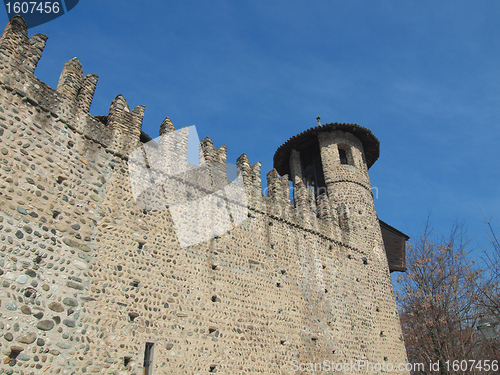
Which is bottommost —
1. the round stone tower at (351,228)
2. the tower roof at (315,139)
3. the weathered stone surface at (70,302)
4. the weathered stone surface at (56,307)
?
Answer: the weathered stone surface at (56,307)

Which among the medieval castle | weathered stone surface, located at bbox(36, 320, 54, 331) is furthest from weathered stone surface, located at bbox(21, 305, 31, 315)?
weathered stone surface, located at bbox(36, 320, 54, 331)

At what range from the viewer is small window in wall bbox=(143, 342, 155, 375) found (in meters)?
5.78

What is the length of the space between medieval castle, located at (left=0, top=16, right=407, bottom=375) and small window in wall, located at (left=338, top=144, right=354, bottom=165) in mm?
3698

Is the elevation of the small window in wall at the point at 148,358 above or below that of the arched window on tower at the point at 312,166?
below

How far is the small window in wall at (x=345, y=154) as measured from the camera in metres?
13.4

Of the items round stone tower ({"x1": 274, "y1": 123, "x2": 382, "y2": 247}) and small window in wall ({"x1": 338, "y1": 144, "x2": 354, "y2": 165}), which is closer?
round stone tower ({"x1": 274, "y1": 123, "x2": 382, "y2": 247})

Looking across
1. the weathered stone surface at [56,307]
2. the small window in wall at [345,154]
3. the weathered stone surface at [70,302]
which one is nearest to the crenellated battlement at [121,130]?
the small window in wall at [345,154]

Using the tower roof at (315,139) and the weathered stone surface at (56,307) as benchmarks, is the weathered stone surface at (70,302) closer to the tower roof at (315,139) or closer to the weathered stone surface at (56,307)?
the weathered stone surface at (56,307)

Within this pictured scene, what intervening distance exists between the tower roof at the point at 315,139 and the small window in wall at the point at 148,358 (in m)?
9.87

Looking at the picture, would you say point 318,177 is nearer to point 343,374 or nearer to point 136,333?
point 343,374

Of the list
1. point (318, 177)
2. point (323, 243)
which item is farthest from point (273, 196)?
point (318, 177)

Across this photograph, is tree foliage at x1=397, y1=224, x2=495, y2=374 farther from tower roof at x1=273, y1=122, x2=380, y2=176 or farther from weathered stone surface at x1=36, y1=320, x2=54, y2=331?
weathered stone surface at x1=36, y1=320, x2=54, y2=331

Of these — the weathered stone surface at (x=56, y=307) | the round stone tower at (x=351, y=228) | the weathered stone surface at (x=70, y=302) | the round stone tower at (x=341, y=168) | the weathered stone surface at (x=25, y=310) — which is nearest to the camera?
the weathered stone surface at (x=25, y=310)

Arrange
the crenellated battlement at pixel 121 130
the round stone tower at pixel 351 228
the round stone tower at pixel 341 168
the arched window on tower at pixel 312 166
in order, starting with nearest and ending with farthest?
the crenellated battlement at pixel 121 130 < the round stone tower at pixel 351 228 < the round stone tower at pixel 341 168 < the arched window on tower at pixel 312 166
